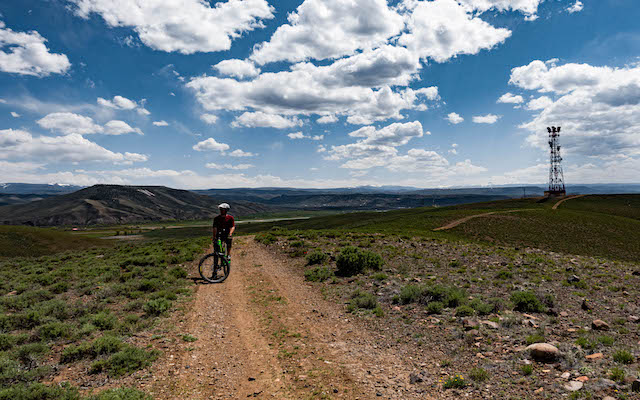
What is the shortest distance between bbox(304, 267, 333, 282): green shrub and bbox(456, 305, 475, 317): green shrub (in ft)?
27.7

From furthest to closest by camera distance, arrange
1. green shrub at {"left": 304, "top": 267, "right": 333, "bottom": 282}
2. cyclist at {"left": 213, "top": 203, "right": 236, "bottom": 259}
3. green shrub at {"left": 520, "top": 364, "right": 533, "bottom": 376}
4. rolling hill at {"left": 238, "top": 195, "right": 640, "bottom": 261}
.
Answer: rolling hill at {"left": 238, "top": 195, "right": 640, "bottom": 261}
green shrub at {"left": 304, "top": 267, "right": 333, "bottom": 282}
cyclist at {"left": 213, "top": 203, "right": 236, "bottom": 259}
green shrub at {"left": 520, "top": 364, "right": 533, "bottom": 376}

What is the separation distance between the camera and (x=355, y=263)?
2019cm

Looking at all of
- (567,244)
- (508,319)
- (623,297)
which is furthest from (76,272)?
(567,244)

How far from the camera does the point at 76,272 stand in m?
20.9

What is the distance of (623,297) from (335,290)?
14.1m

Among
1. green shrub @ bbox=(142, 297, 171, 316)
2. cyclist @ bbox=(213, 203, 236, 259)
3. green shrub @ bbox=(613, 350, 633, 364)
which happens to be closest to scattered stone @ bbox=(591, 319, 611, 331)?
green shrub @ bbox=(613, 350, 633, 364)

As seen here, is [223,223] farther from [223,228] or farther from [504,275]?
[504,275]

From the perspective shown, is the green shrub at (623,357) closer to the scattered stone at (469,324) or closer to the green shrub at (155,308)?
the scattered stone at (469,324)

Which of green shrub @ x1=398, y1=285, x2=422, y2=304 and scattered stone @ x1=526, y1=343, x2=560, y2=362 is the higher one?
scattered stone @ x1=526, y1=343, x2=560, y2=362

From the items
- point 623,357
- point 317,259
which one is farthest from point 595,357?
point 317,259

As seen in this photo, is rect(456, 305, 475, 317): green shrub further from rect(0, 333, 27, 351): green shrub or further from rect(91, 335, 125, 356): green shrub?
rect(0, 333, 27, 351): green shrub

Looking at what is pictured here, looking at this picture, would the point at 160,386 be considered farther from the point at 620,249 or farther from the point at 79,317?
the point at 620,249

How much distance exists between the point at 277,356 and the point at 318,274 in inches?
427

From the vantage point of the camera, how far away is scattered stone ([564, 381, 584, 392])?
6.96 m
